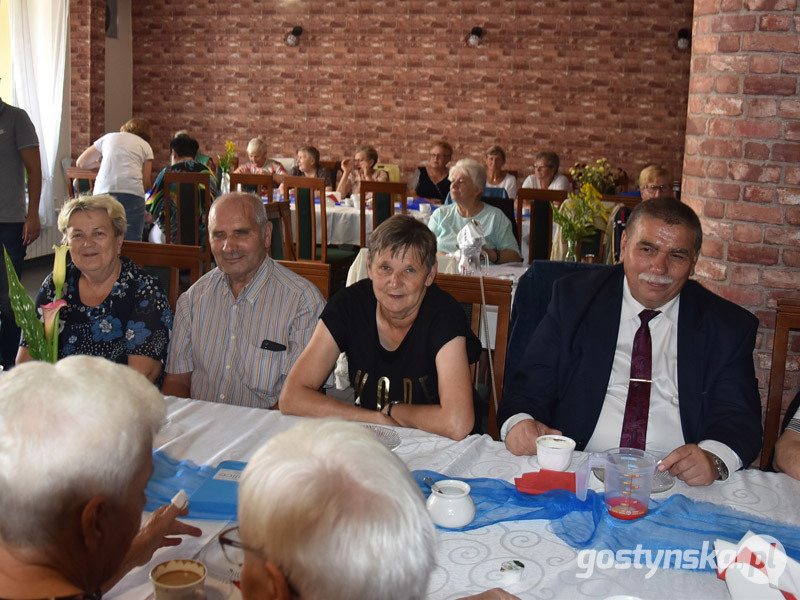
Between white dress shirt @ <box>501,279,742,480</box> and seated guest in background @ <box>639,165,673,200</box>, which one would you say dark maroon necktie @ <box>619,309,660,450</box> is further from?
seated guest in background @ <box>639,165,673,200</box>

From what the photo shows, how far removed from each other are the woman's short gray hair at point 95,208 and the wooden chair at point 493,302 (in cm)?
108

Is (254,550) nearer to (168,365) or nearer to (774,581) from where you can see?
(774,581)

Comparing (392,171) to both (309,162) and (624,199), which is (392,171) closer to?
(309,162)

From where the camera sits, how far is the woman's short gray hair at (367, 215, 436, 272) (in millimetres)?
2363

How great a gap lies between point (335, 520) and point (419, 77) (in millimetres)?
8612

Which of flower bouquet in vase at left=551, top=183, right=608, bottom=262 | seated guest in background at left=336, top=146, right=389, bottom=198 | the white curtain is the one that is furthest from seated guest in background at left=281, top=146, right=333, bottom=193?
flower bouquet in vase at left=551, top=183, right=608, bottom=262

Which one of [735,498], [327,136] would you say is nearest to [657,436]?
[735,498]

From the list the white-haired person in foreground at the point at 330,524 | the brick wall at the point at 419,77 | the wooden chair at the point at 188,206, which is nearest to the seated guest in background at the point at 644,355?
the white-haired person in foreground at the point at 330,524

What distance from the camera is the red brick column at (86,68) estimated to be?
820cm

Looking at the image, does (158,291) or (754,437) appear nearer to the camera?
(754,437)

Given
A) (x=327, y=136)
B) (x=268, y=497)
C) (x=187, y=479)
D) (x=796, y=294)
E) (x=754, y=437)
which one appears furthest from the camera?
(x=327, y=136)

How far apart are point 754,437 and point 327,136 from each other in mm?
7860

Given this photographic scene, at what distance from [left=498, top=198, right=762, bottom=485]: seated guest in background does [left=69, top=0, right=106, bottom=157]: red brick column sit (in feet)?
23.7

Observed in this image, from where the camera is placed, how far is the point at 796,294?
9.55 feet
